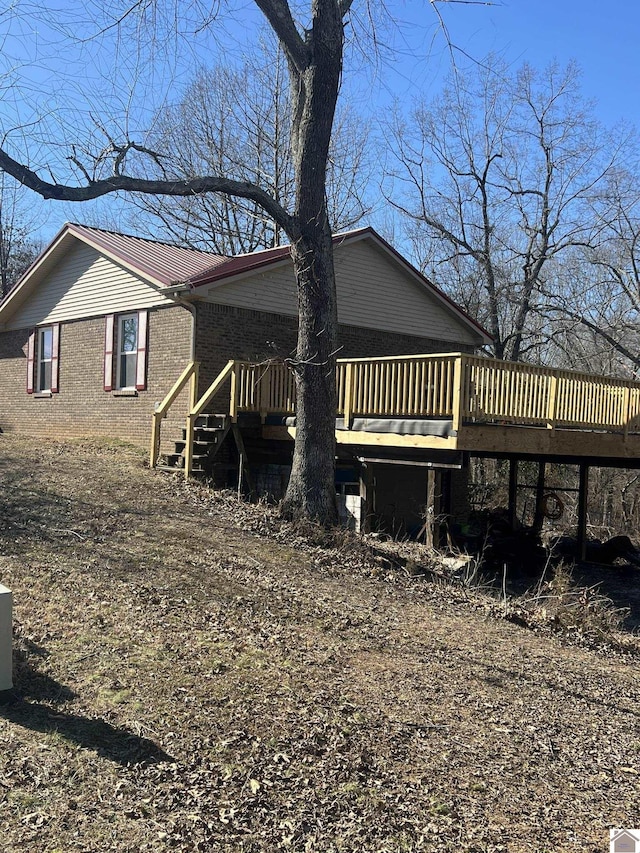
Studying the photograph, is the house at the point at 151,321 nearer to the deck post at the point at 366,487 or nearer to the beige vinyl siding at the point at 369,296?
the beige vinyl siding at the point at 369,296

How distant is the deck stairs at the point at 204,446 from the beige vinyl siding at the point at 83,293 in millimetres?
2925

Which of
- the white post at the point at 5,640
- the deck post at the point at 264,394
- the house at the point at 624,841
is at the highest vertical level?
the deck post at the point at 264,394

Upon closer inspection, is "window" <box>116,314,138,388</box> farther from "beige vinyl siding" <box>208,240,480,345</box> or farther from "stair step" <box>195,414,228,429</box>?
"stair step" <box>195,414,228,429</box>

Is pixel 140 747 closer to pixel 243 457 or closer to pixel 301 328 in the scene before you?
pixel 301 328

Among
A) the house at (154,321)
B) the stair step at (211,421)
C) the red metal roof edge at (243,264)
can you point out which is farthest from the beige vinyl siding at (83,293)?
the stair step at (211,421)

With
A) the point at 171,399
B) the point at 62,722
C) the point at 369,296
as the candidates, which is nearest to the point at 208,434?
the point at 171,399

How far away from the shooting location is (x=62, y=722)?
4.56 meters

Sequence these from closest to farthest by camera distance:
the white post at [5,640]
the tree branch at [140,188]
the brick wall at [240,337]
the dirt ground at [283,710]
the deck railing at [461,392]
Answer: the dirt ground at [283,710], the white post at [5,640], the tree branch at [140,188], the deck railing at [461,392], the brick wall at [240,337]

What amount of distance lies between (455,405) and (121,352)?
29.5 ft

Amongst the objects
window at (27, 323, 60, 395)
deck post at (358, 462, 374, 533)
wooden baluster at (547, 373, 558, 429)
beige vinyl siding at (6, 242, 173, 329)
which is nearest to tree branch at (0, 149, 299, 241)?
deck post at (358, 462, 374, 533)

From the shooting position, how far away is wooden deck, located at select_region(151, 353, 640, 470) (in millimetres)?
10539

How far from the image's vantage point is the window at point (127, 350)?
16.3 metres

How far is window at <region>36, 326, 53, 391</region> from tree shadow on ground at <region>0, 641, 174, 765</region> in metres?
15.0

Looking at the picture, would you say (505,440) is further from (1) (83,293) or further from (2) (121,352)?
(1) (83,293)
